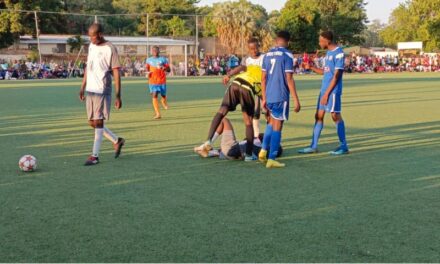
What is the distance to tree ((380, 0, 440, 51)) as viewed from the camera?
74250 mm

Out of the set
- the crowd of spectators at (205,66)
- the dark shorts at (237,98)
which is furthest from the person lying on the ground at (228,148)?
the crowd of spectators at (205,66)

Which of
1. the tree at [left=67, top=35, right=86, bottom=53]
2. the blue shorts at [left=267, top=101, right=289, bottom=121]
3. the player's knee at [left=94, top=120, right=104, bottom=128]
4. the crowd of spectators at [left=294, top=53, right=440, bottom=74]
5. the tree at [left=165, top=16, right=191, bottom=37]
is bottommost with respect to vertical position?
the crowd of spectators at [left=294, top=53, right=440, bottom=74]

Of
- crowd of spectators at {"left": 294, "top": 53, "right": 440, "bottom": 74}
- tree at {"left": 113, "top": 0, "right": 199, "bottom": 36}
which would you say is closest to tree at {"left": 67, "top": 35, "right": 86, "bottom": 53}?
tree at {"left": 113, "top": 0, "right": 199, "bottom": 36}

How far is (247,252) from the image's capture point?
13.8 feet

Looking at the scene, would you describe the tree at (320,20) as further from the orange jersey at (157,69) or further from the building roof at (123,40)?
the orange jersey at (157,69)

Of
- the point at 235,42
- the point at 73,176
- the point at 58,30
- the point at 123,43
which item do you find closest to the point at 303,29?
the point at 235,42

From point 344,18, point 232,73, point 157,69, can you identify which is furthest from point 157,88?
point 344,18

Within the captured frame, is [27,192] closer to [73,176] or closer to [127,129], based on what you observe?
[73,176]

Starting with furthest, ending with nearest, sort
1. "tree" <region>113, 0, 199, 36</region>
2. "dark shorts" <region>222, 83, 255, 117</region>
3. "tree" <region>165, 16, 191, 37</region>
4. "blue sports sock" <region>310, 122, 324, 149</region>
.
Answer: "tree" <region>113, 0, 199, 36</region> → "tree" <region>165, 16, 191, 37</region> → "blue sports sock" <region>310, 122, 324, 149</region> → "dark shorts" <region>222, 83, 255, 117</region>

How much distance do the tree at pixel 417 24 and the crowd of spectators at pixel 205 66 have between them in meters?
15.8

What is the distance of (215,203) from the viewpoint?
5.67 m

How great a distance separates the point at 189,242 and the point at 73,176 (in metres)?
3.12

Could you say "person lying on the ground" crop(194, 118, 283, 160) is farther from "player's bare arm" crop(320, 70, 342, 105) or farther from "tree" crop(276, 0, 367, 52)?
"tree" crop(276, 0, 367, 52)

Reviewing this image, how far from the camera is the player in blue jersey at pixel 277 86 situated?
7746 mm
